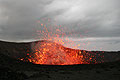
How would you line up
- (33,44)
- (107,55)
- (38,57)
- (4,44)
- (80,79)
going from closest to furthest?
(80,79) → (4,44) → (38,57) → (33,44) → (107,55)

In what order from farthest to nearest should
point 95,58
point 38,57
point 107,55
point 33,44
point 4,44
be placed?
point 107,55 → point 95,58 → point 33,44 → point 38,57 → point 4,44

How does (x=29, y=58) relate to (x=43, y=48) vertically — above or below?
below

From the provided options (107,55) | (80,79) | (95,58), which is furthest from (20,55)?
(107,55)

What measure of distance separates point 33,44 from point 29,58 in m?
6.66

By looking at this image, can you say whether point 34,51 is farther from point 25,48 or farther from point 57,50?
point 57,50

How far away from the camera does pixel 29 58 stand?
30.9m

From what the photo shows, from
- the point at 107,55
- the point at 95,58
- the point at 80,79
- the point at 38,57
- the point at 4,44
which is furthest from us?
the point at 107,55

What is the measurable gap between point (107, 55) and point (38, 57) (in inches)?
1562

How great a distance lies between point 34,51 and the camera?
111ft

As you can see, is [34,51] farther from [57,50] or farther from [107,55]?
[107,55]

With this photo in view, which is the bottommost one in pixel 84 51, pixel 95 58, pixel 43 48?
pixel 95 58

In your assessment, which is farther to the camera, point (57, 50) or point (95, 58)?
point (95, 58)

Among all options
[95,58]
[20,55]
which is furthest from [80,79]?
[95,58]

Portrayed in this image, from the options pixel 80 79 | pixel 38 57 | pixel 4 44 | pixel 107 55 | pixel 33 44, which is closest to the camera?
pixel 80 79
